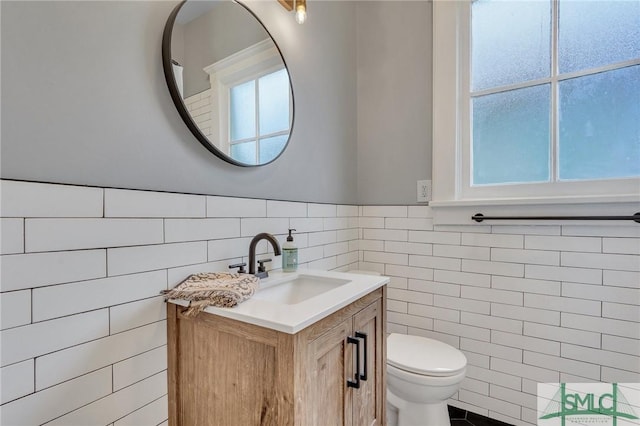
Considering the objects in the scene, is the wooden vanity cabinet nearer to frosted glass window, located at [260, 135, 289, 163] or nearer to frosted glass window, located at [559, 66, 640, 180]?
frosted glass window, located at [260, 135, 289, 163]

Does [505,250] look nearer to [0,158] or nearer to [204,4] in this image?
[204,4]

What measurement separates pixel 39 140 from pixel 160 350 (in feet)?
2.10

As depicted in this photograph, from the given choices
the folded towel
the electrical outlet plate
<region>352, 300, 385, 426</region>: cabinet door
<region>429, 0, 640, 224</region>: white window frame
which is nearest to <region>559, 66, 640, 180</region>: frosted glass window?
<region>429, 0, 640, 224</region>: white window frame

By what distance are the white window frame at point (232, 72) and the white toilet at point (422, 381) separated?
118 cm

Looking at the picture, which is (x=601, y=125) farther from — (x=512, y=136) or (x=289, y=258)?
(x=289, y=258)

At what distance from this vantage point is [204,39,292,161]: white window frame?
1.09 metres

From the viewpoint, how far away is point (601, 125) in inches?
56.9

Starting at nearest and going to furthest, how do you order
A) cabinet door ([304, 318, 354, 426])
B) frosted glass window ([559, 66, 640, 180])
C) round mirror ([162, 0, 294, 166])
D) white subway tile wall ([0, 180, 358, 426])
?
white subway tile wall ([0, 180, 358, 426]), cabinet door ([304, 318, 354, 426]), round mirror ([162, 0, 294, 166]), frosted glass window ([559, 66, 640, 180])

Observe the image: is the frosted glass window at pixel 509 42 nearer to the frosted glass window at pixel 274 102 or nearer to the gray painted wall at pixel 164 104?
the gray painted wall at pixel 164 104

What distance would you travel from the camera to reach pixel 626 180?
4.50 ft

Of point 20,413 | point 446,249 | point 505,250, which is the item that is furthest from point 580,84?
point 20,413

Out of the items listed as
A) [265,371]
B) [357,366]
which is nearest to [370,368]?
[357,366]

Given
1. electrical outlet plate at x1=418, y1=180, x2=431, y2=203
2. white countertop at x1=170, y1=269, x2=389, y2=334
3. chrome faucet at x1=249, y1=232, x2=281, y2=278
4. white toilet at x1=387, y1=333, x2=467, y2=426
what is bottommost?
white toilet at x1=387, y1=333, x2=467, y2=426

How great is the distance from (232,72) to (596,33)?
5.74 ft
